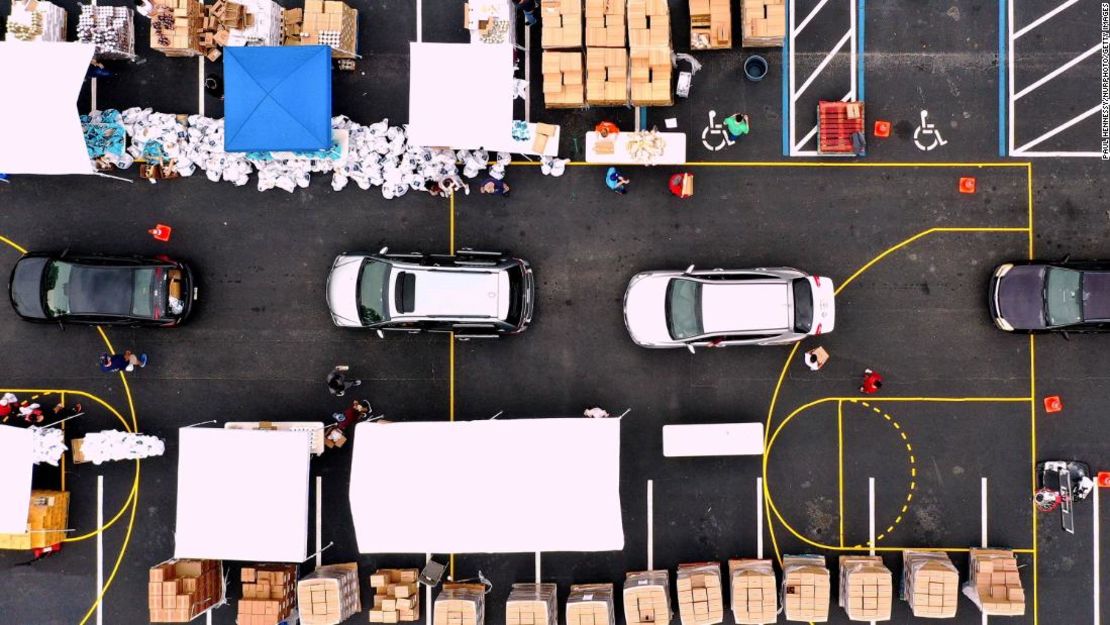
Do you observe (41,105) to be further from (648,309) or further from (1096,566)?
(1096,566)

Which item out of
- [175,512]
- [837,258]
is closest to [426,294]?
[175,512]

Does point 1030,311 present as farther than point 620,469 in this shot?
No

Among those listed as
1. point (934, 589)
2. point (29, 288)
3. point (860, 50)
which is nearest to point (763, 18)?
point (860, 50)

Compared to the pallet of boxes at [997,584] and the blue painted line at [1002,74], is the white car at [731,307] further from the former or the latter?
the pallet of boxes at [997,584]

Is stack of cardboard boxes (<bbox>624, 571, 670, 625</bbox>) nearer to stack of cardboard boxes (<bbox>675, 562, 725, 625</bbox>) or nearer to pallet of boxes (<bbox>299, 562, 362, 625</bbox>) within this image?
stack of cardboard boxes (<bbox>675, 562, 725, 625</bbox>)

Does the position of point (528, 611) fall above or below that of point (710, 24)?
below

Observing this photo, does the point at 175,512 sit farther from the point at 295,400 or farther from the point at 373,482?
the point at 373,482
